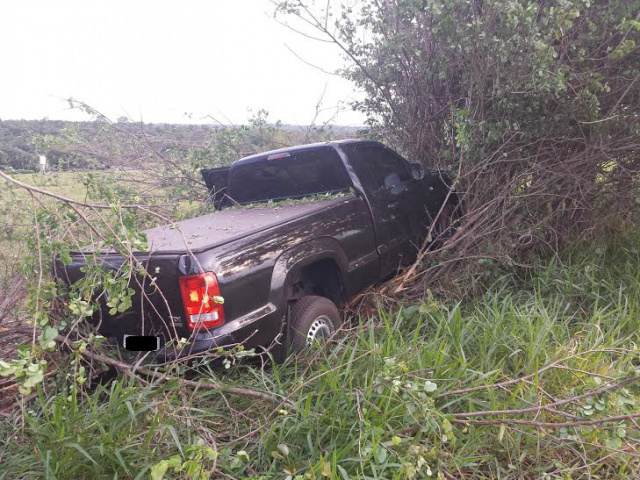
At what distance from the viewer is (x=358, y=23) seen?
5609mm

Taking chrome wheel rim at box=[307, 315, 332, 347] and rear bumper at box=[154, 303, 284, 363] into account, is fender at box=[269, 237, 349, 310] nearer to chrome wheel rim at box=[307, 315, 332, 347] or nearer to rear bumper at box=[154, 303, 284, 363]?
rear bumper at box=[154, 303, 284, 363]

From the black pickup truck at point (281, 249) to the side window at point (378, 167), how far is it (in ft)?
0.04

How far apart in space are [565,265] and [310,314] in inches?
104

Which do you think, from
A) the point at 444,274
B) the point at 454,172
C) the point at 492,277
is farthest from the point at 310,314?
the point at 454,172

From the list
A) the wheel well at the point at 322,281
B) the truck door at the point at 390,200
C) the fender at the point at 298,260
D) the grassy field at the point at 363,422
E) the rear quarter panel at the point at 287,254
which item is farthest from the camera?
the truck door at the point at 390,200

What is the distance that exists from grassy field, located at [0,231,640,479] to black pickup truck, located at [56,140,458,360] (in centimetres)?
34

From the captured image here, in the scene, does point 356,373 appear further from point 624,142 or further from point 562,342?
point 624,142

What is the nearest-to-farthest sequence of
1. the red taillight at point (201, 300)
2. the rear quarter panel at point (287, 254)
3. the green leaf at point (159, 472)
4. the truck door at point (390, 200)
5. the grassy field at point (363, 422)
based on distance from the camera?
the green leaf at point (159, 472) < the grassy field at point (363, 422) < the red taillight at point (201, 300) < the rear quarter panel at point (287, 254) < the truck door at point (390, 200)

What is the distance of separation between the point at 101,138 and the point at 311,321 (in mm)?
5229

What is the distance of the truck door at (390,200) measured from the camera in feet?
14.9

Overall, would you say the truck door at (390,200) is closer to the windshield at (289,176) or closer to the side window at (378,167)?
the side window at (378,167)

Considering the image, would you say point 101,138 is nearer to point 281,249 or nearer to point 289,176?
point 289,176

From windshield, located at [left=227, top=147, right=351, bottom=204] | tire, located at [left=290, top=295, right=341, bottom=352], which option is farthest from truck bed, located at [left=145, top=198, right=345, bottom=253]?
tire, located at [left=290, top=295, right=341, bottom=352]

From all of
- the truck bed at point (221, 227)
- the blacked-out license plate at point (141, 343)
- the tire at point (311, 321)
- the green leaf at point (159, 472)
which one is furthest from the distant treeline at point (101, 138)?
the green leaf at point (159, 472)
